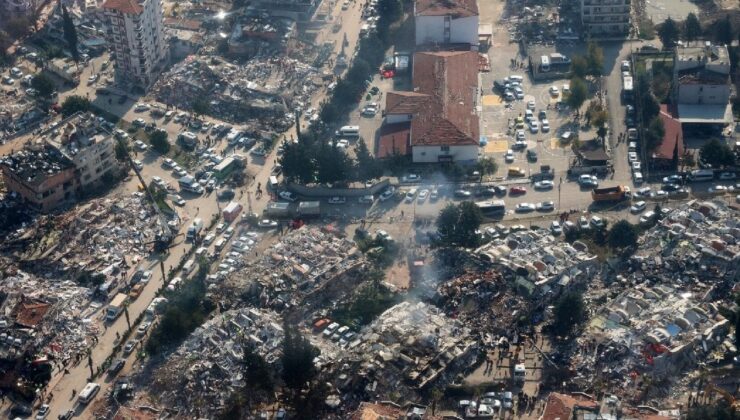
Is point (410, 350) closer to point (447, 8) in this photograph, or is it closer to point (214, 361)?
point (214, 361)

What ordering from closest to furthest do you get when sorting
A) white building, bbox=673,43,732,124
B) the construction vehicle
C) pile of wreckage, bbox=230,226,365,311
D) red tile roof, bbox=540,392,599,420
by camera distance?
1. red tile roof, bbox=540,392,599,420
2. pile of wreckage, bbox=230,226,365,311
3. the construction vehicle
4. white building, bbox=673,43,732,124

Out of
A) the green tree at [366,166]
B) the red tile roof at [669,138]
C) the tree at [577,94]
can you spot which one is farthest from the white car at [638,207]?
the green tree at [366,166]

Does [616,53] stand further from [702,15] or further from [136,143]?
[136,143]

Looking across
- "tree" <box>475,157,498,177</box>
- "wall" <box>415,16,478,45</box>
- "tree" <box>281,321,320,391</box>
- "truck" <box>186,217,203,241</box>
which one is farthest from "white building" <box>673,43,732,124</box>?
"tree" <box>281,321,320,391</box>

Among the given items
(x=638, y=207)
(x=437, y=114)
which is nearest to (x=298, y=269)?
(x=437, y=114)

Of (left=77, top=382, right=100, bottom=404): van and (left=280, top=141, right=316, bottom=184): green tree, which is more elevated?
(left=280, top=141, right=316, bottom=184): green tree

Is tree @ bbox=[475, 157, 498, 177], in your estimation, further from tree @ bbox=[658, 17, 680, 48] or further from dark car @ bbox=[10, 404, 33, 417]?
dark car @ bbox=[10, 404, 33, 417]

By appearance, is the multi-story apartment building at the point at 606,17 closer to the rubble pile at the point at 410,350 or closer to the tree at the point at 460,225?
the tree at the point at 460,225
